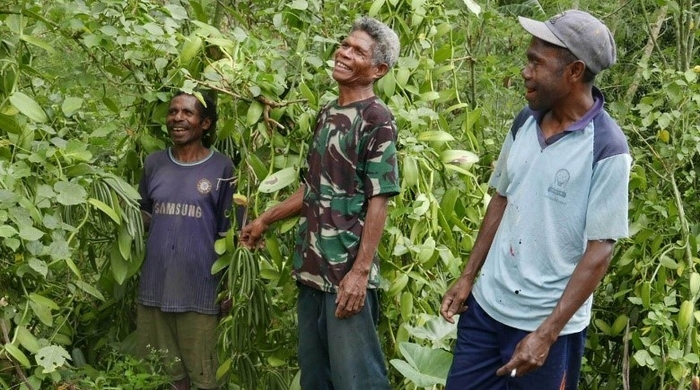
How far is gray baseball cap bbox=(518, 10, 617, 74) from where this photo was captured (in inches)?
75.6

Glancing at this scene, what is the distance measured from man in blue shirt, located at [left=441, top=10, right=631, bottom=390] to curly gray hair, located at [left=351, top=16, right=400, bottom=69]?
1.58 ft

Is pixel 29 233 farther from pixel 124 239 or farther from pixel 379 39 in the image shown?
pixel 379 39

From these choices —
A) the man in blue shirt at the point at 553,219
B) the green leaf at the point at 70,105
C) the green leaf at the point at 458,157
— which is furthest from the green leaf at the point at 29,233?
the green leaf at the point at 458,157

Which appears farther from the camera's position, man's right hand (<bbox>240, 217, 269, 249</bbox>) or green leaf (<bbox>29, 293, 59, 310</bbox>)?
man's right hand (<bbox>240, 217, 269, 249</bbox>)

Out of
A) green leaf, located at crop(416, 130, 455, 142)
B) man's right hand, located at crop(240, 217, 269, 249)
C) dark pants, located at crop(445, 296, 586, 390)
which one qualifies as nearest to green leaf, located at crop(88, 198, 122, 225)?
man's right hand, located at crop(240, 217, 269, 249)

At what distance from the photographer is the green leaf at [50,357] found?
7.86ft

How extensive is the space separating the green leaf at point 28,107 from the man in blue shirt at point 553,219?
3.79 feet

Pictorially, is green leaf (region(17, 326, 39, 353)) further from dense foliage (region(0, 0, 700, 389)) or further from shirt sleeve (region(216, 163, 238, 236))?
shirt sleeve (region(216, 163, 238, 236))

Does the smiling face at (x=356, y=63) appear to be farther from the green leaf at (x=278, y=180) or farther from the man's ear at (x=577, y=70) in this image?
the man's ear at (x=577, y=70)

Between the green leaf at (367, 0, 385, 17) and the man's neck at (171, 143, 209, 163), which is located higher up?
the green leaf at (367, 0, 385, 17)

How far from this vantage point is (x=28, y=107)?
2434 millimetres

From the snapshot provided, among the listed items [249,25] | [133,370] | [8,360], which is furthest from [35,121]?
[249,25]

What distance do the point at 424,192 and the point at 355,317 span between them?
468 mm

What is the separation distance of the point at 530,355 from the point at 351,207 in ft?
2.26
